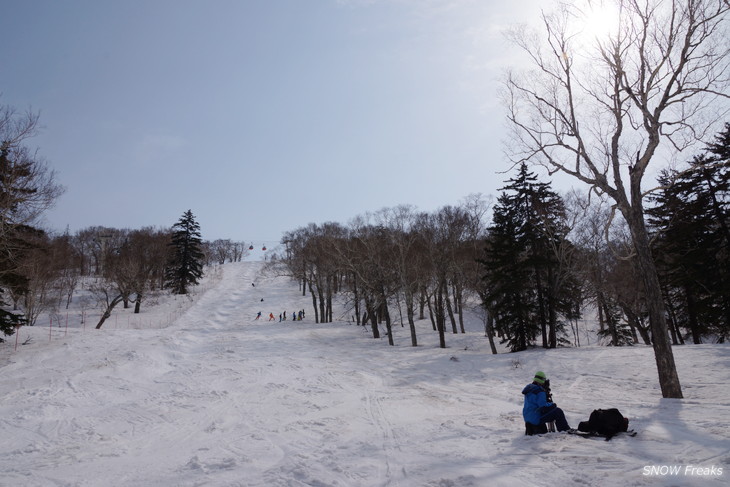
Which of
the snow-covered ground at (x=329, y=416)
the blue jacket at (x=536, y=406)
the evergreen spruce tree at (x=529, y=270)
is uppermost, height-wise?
the evergreen spruce tree at (x=529, y=270)

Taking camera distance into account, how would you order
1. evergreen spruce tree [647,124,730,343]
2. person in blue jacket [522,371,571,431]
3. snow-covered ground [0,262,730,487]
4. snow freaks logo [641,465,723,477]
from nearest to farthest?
snow freaks logo [641,465,723,477] < snow-covered ground [0,262,730,487] < person in blue jacket [522,371,571,431] < evergreen spruce tree [647,124,730,343]

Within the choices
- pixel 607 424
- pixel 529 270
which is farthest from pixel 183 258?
pixel 607 424

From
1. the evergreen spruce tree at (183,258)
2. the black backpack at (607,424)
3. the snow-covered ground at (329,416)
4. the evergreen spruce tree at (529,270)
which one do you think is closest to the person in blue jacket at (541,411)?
the snow-covered ground at (329,416)

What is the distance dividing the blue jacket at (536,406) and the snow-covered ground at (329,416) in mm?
418

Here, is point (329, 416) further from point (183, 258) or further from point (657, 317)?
point (183, 258)

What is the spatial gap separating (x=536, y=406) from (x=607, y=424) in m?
1.16

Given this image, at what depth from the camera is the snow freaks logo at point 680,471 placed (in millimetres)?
4641

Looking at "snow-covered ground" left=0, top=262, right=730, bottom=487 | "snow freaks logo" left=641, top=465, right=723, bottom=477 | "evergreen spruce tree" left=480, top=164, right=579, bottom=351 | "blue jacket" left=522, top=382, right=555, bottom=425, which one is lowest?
"snow-covered ground" left=0, top=262, right=730, bottom=487

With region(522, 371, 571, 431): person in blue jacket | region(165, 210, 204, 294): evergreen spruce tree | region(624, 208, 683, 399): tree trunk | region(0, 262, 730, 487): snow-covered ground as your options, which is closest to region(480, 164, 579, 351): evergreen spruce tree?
region(0, 262, 730, 487): snow-covered ground

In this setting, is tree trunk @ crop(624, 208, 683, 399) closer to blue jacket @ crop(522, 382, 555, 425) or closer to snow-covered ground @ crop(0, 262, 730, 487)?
snow-covered ground @ crop(0, 262, 730, 487)

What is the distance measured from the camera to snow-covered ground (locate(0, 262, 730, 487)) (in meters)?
5.70

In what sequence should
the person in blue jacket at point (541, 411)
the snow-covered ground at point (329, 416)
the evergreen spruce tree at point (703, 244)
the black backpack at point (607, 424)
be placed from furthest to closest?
the evergreen spruce tree at point (703, 244) < the person in blue jacket at point (541, 411) < the black backpack at point (607, 424) < the snow-covered ground at point (329, 416)

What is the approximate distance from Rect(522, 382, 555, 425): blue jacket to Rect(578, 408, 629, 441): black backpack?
71 centimetres

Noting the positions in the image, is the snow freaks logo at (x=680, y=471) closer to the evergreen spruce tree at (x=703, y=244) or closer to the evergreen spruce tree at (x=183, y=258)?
the evergreen spruce tree at (x=703, y=244)
